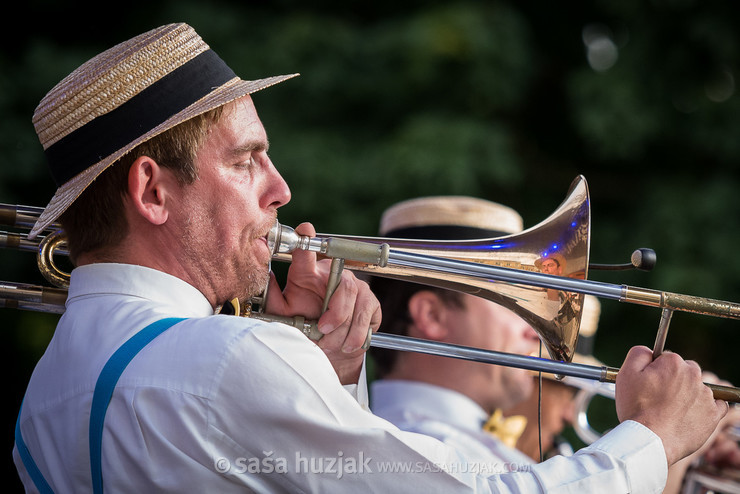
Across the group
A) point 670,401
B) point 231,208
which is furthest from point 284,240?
point 670,401

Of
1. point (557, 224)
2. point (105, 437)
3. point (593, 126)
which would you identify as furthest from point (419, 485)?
point (593, 126)

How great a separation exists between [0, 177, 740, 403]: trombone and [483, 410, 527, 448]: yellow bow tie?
1129mm

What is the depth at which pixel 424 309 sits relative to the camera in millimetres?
3332

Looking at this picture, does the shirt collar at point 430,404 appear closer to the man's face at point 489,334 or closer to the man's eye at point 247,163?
the man's face at point 489,334

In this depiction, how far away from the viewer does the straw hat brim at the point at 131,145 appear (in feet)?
5.67

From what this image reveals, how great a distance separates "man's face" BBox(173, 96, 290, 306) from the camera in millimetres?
1808

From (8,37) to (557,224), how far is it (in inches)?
225

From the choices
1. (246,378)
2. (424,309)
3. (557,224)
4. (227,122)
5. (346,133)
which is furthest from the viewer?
(346,133)

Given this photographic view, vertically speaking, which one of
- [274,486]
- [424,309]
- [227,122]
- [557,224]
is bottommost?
[424,309]

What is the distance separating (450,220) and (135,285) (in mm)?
1833

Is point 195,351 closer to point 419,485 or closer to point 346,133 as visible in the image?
point 419,485

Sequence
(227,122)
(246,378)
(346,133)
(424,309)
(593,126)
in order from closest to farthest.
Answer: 1. (246,378)
2. (227,122)
3. (424,309)
4. (593,126)
5. (346,133)

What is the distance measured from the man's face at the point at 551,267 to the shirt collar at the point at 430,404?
3.64 ft

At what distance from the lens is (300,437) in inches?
54.6
